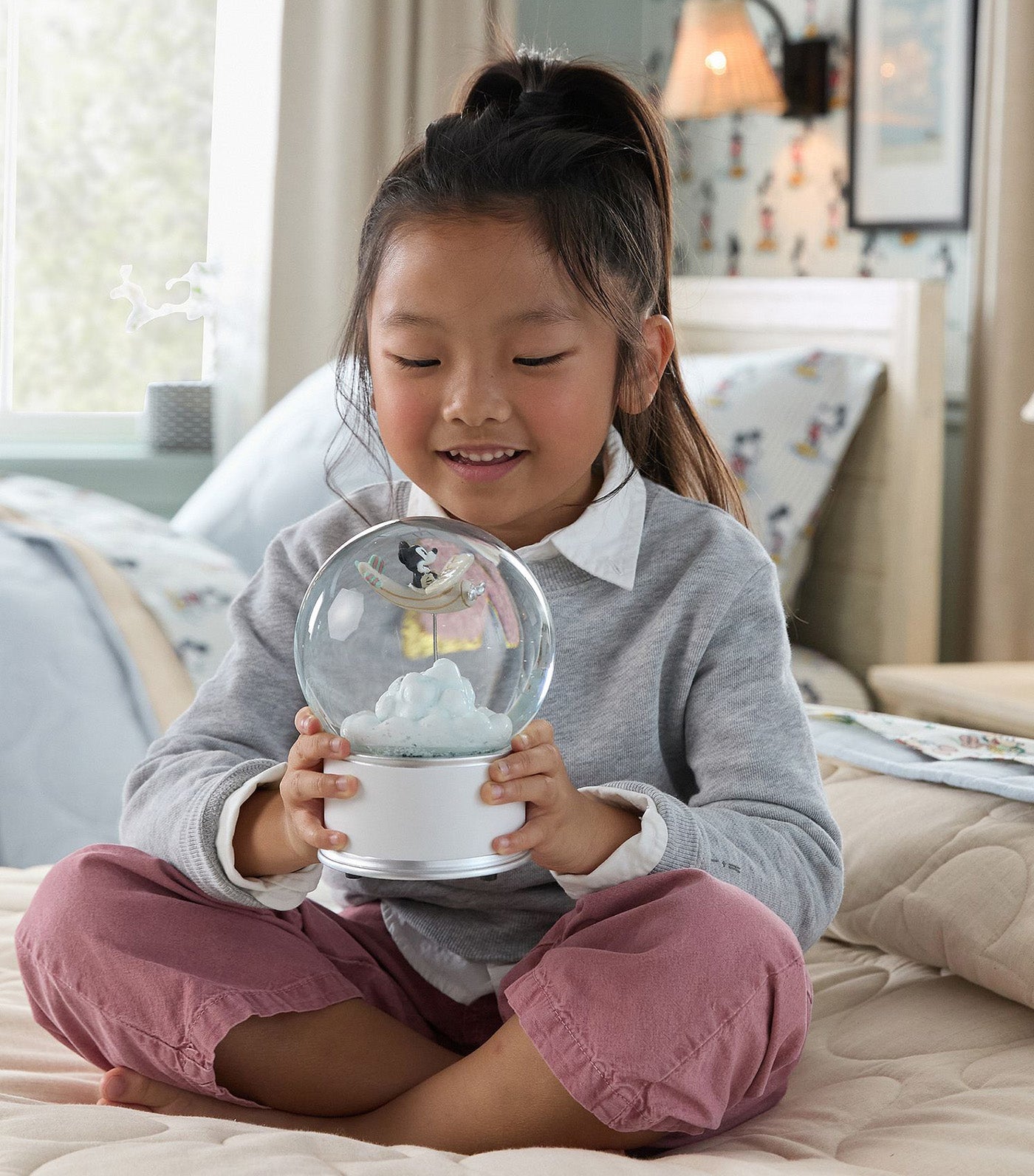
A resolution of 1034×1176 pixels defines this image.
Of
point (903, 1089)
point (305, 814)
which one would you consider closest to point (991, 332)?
point (903, 1089)

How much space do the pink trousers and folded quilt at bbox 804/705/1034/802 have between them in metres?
0.37

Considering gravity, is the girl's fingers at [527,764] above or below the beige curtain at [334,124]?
below

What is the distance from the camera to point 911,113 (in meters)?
2.73

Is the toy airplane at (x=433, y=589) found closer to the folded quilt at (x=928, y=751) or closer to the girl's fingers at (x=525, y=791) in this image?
the girl's fingers at (x=525, y=791)

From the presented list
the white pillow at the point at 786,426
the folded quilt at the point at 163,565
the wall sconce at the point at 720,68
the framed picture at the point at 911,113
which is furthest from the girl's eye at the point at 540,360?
the wall sconce at the point at 720,68

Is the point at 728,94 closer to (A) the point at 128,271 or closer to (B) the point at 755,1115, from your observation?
(A) the point at 128,271

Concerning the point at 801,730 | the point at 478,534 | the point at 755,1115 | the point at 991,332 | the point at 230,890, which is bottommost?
the point at 755,1115

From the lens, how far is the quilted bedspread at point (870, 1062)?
0.78 meters

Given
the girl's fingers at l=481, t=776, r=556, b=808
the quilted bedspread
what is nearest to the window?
the quilted bedspread

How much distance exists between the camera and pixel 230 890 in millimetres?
1007

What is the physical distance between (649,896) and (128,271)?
2636 millimetres

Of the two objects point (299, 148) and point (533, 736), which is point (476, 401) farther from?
point (299, 148)

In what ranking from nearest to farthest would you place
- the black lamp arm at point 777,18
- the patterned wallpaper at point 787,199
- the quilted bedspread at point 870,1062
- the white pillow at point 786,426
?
the quilted bedspread at point 870,1062 < the white pillow at point 786,426 < the patterned wallpaper at point 787,199 < the black lamp arm at point 777,18

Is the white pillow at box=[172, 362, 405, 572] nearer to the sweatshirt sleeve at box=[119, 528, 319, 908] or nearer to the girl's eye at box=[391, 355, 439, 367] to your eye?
the sweatshirt sleeve at box=[119, 528, 319, 908]
